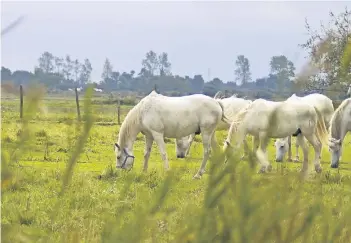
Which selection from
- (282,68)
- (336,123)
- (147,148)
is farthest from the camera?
(336,123)

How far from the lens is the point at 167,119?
11430 mm

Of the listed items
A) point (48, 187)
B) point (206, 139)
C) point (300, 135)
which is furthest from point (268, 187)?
point (300, 135)

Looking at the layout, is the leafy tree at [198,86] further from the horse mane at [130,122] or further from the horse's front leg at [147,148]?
the horse's front leg at [147,148]

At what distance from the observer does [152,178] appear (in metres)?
8.99

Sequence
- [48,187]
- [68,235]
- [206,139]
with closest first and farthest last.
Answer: [68,235] → [48,187] → [206,139]

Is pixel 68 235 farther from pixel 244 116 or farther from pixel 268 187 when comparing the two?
pixel 244 116

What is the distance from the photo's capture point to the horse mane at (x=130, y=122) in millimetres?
11504

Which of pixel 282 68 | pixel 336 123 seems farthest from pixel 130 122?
pixel 282 68

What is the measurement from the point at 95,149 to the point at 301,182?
13652mm

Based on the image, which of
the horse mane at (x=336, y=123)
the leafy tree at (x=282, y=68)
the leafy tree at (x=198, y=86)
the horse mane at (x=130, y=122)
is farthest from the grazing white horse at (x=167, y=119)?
the leafy tree at (x=282, y=68)

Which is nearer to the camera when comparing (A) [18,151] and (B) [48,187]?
(A) [18,151]

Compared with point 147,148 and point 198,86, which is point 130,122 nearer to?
point 147,148

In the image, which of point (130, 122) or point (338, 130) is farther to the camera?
point (338, 130)

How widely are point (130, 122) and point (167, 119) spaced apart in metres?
0.70
